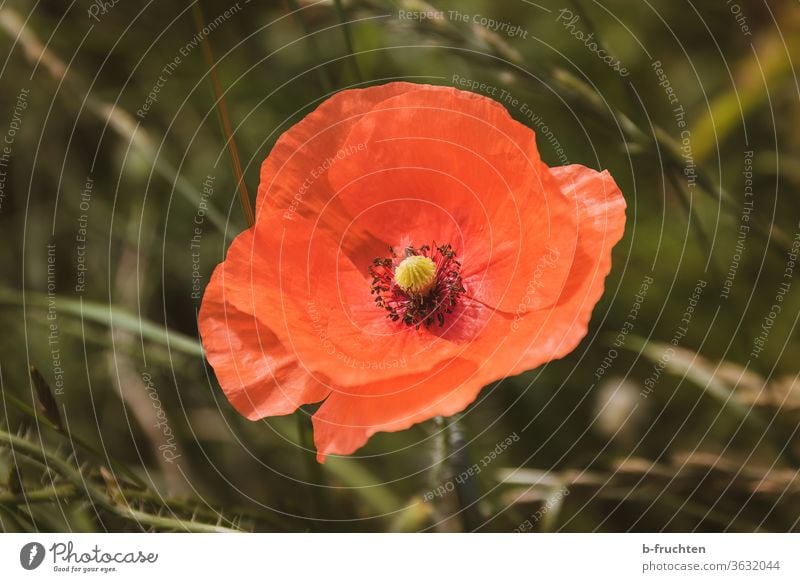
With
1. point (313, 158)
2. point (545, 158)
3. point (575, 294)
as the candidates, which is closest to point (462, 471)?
point (575, 294)

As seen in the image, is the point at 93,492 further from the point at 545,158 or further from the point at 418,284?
the point at 545,158

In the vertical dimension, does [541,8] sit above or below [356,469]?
above

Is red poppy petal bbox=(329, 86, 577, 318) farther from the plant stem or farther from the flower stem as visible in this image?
the plant stem

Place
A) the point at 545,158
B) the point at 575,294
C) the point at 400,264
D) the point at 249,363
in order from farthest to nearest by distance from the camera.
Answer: the point at 545,158
the point at 400,264
the point at 249,363
the point at 575,294

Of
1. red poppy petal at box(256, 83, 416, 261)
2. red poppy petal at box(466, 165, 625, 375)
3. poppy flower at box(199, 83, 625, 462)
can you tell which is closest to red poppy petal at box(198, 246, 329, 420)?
poppy flower at box(199, 83, 625, 462)

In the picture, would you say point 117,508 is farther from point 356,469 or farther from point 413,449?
point 413,449

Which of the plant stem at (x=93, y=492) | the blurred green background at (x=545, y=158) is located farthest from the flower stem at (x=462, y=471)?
the plant stem at (x=93, y=492)

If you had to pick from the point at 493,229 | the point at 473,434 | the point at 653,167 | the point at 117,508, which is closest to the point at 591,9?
the point at 653,167

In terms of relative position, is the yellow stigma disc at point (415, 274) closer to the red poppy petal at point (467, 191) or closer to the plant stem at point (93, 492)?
the red poppy petal at point (467, 191)
